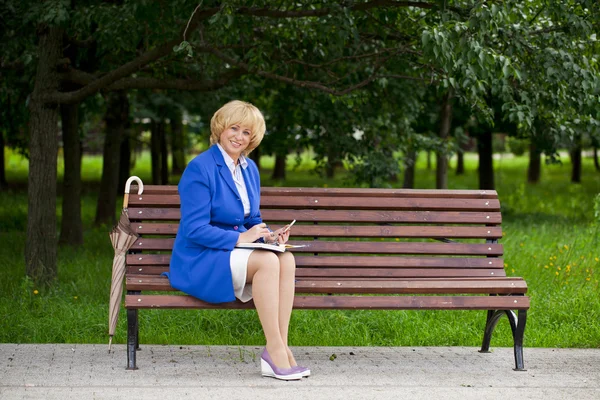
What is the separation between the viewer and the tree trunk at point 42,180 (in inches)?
316

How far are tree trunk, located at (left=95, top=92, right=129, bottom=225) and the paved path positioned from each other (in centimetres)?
788

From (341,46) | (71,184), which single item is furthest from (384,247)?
(71,184)

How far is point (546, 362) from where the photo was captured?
5.52m

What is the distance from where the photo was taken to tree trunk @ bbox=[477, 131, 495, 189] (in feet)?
61.2

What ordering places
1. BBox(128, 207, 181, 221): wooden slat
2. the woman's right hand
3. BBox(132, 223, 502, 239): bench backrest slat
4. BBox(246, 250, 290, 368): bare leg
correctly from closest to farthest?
BBox(246, 250, 290, 368): bare leg < the woman's right hand < BBox(128, 207, 181, 221): wooden slat < BBox(132, 223, 502, 239): bench backrest slat

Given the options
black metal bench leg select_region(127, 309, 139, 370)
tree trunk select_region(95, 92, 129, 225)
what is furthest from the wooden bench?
tree trunk select_region(95, 92, 129, 225)

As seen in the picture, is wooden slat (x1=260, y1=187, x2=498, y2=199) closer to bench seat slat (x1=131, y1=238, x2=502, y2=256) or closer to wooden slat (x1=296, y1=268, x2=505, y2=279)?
bench seat slat (x1=131, y1=238, x2=502, y2=256)

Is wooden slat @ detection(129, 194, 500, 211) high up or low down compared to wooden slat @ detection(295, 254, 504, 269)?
up

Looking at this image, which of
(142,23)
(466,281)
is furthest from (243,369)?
(142,23)

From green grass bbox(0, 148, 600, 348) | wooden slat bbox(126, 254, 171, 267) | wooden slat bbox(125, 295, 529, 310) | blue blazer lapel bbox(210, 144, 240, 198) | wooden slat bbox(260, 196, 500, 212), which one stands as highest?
blue blazer lapel bbox(210, 144, 240, 198)

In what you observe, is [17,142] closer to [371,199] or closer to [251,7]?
[251,7]

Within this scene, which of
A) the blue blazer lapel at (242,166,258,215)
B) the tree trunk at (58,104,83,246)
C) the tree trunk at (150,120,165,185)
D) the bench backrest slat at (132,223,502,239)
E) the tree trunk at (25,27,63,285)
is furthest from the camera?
the tree trunk at (150,120,165,185)

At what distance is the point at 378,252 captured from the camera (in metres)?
5.66

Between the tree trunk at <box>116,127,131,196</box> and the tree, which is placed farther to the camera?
the tree trunk at <box>116,127,131,196</box>
